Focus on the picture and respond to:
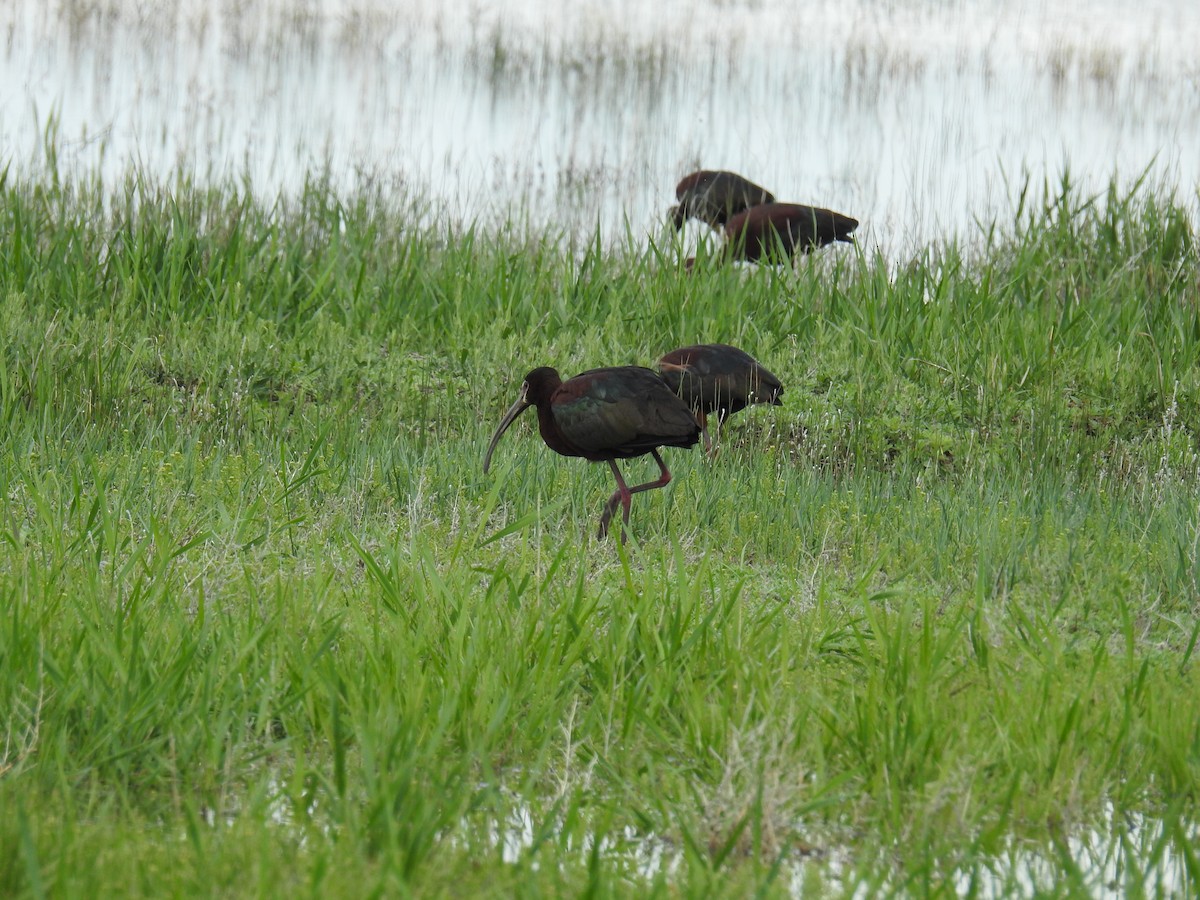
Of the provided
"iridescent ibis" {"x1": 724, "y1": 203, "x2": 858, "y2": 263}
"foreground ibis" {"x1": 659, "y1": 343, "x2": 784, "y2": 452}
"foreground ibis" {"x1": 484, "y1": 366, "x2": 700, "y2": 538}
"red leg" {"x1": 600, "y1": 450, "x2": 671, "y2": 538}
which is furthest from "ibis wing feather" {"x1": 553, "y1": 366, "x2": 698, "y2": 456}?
"iridescent ibis" {"x1": 724, "y1": 203, "x2": 858, "y2": 263}

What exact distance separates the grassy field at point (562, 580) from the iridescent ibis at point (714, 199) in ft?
2.65

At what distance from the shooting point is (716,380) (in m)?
5.46

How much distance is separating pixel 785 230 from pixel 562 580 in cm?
459

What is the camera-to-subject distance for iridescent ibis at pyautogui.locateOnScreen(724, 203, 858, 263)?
314 inches

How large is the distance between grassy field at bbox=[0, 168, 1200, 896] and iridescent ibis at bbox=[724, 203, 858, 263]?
22 cm

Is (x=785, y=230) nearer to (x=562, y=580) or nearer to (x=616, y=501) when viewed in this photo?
(x=616, y=501)

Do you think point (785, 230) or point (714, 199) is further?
point (714, 199)

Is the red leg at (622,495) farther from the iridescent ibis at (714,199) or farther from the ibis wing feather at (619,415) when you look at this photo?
the iridescent ibis at (714,199)

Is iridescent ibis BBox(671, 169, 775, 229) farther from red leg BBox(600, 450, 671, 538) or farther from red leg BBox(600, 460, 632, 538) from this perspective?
red leg BBox(600, 460, 632, 538)

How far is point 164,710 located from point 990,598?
2.43 meters

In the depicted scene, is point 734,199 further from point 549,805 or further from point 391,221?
point 549,805

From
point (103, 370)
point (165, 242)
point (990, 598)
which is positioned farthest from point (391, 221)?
point (990, 598)

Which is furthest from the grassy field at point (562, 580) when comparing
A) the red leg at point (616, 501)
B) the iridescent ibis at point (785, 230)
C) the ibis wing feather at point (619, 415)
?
the ibis wing feather at point (619, 415)

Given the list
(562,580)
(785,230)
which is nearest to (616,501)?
(562,580)
